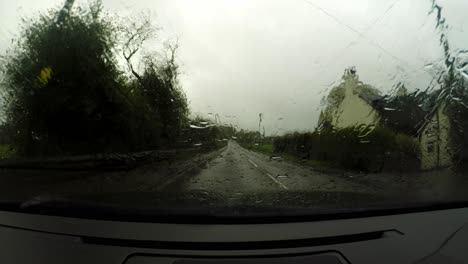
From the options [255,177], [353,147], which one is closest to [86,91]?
[255,177]

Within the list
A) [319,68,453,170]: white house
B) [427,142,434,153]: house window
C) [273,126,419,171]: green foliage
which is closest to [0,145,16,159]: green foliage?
[273,126,419,171]: green foliage

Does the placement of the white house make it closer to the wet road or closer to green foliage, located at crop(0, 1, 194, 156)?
the wet road

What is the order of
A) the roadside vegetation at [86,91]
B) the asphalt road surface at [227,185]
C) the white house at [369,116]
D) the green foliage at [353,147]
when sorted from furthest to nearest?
the green foliage at [353,147]
the white house at [369,116]
the roadside vegetation at [86,91]
the asphalt road surface at [227,185]

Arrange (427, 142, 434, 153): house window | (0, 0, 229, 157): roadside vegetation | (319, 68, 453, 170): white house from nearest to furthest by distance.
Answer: (0, 0, 229, 157): roadside vegetation → (319, 68, 453, 170): white house → (427, 142, 434, 153): house window

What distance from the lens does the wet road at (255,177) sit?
296 cm

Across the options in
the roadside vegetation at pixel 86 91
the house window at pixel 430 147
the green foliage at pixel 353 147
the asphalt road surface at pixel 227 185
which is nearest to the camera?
the asphalt road surface at pixel 227 185

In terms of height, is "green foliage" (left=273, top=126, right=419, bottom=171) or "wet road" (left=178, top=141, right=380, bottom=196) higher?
"green foliage" (left=273, top=126, right=419, bottom=171)

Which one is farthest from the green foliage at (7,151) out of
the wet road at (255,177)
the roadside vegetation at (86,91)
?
the wet road at (255,177)

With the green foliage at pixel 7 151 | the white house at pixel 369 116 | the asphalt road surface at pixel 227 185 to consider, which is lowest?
the asphalt road surface at pixel 227 185

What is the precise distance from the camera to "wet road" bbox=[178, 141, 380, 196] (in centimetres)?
296

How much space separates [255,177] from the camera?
12.6ft

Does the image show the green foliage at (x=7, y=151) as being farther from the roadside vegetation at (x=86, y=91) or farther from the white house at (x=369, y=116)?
the white house at (x=369, y=116)

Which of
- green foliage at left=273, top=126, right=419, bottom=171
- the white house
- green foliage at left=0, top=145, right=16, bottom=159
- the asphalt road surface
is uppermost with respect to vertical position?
the white house

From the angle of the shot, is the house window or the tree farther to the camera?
the house window
